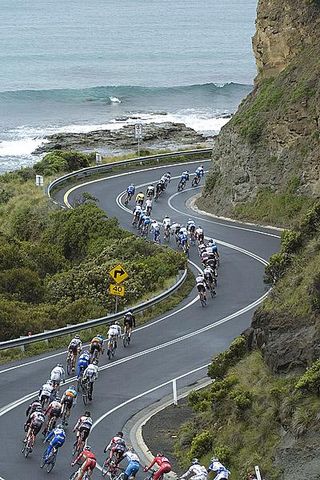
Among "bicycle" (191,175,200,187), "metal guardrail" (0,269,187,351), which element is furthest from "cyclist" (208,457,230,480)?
"bicycle" (191,175,200,187)

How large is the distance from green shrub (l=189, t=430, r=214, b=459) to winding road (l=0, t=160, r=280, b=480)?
2.00 meters

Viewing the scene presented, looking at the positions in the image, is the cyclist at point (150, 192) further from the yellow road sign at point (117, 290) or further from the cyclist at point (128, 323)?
the cyclist at point (128, 323)

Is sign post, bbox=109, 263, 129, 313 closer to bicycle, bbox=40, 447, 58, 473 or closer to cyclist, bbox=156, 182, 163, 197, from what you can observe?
bicycle, bbox=40, 447, 58, 473

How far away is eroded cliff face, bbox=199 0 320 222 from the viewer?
48938mm

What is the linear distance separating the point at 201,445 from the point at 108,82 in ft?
385

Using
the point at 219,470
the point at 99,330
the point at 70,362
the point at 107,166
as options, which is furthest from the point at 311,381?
the point at 107,166

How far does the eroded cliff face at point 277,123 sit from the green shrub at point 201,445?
1047 inches

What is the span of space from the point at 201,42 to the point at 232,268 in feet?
515

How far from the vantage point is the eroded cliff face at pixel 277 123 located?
161 feet

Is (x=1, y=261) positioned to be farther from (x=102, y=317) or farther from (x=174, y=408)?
(x=174, y=408)

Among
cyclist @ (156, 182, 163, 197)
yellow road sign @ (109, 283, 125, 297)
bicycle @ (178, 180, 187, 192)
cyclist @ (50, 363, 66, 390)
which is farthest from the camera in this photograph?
bicycle @ (178, 180, 187, 192)

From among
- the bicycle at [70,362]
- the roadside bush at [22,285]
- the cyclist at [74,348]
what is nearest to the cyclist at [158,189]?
the roadside bush at [22,285]

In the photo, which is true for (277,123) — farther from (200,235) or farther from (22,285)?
(22,285)

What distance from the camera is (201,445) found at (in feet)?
69.6
